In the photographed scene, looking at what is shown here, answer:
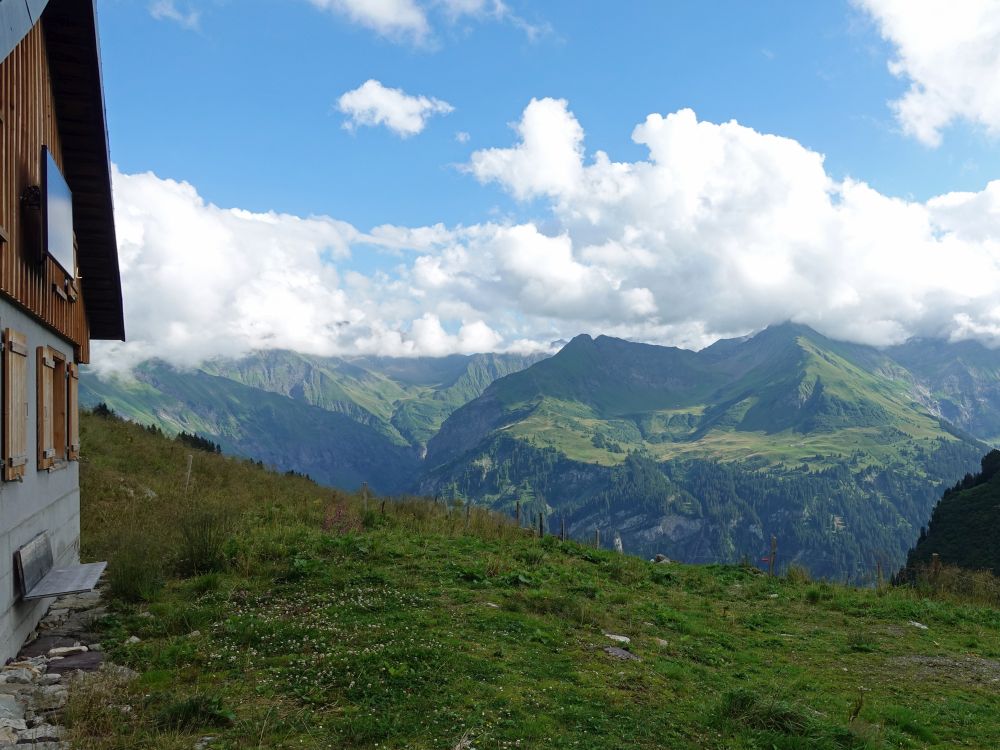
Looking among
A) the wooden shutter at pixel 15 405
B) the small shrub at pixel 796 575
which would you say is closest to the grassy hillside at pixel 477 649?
the small shrub at pixel 796 575

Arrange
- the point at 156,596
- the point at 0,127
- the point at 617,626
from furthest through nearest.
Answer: the point at 617,626
the point at 156,596
the point at 0,127

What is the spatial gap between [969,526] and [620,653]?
11687 centimetres

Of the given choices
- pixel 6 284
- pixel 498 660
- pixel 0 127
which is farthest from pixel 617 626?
pixel 0 127

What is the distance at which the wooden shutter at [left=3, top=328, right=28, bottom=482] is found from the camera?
32.2ft

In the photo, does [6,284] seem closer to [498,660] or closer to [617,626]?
[498,660]

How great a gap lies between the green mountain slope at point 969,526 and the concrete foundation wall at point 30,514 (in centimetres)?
9715

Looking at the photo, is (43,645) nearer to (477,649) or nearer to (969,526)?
(477,649)

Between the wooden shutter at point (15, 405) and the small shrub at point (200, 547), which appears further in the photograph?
the small shrub at point (200, 547)

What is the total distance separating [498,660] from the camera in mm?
9977

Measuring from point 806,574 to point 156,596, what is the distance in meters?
21.9

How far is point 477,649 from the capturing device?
1038 cm

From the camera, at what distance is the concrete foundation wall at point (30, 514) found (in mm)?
9828

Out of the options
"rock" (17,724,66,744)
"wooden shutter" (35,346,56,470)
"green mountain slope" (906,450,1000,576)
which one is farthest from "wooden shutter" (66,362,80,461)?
"green mountain slope" (906,450,1000,576)

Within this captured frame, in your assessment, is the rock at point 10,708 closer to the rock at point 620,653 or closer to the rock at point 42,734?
the rock at point 42,734
